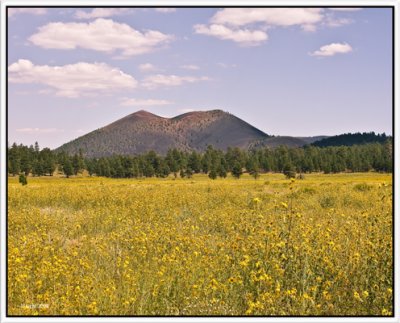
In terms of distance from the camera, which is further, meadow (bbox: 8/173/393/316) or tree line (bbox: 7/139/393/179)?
tree line (bbox: 7/139/393/179)

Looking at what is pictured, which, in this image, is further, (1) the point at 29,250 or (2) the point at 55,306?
(1) the point at 29,250

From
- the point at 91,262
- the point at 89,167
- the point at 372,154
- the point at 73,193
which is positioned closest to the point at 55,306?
the point at 91,262

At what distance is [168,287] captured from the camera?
4547 millimetres

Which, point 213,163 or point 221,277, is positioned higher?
point 213,163

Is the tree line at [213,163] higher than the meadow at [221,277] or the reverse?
higher

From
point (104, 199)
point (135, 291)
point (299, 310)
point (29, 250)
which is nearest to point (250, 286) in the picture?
point (299, 310)

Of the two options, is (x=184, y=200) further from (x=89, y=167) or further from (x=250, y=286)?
(x=89, y=167)

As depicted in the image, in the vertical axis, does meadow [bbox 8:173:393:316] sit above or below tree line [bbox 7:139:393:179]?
below

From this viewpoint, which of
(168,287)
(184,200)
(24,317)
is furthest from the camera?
(184,200)

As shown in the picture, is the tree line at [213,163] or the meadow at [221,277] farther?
the tree line at [213,163]

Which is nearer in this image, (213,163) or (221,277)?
(221,277)

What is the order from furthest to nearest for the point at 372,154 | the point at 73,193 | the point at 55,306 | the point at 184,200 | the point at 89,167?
the point at 372,154, the point at 89,167, the point at 73,193, the point at 184,200, the point at 55,306
